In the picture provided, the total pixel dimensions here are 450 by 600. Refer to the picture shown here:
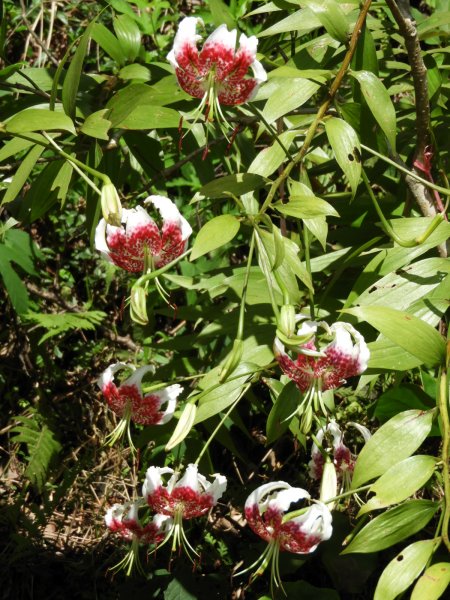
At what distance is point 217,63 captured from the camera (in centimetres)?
111

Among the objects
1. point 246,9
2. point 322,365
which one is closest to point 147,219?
point 322,365

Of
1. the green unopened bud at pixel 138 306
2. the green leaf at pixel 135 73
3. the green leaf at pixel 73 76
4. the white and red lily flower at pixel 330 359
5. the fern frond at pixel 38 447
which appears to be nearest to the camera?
the green unopened bud at pixel 138 306

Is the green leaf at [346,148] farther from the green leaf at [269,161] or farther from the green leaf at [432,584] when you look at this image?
the green leaf at [432,584]

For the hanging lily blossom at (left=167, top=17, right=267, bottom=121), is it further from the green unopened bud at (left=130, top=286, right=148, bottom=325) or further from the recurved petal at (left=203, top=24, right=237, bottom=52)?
the green unopened bud at (left=130, top=286, right=148, bottom=325)

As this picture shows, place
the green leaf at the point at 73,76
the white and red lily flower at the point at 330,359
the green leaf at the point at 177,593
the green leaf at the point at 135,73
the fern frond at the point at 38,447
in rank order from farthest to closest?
the fern frond at the point at 38,447 → the green leaf at the point at 177,593 → the green leaf at the point at 135,73 → the green leaf at the point at 73,76 → the white and red lily flower at the point at 330,359

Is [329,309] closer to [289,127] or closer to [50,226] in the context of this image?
[289,127]

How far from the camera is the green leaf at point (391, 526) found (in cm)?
100

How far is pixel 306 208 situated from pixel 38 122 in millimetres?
348

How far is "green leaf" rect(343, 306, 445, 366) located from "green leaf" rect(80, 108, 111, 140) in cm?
41

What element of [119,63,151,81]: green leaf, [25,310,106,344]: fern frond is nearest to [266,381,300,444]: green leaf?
[119,63,151,81]: green leaf

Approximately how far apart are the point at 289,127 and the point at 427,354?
58 centimetres

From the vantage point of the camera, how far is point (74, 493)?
2.04 metres

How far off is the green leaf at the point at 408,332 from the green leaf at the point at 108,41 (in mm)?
739

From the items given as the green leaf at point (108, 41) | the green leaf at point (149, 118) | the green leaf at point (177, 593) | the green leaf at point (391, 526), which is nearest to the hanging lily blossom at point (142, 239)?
the green leaf at point (149, 118)
